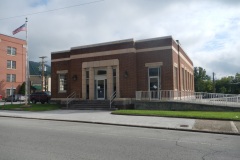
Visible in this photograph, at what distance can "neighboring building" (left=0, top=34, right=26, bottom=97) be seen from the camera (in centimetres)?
5369

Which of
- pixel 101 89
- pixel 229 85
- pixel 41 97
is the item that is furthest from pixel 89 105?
pixel 229 85

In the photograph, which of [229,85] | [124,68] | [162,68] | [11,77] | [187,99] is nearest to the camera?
[187,99]

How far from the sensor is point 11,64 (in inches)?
2212

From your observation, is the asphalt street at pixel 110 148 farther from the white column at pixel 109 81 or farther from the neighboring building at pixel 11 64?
the neighboring building at pixel 11 64

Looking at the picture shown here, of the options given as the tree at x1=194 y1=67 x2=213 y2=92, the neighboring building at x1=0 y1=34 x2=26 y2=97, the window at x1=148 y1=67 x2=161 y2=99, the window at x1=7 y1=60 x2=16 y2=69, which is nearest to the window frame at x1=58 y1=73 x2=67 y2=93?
the window at x1=148 y1=67 x2=161 y2=99

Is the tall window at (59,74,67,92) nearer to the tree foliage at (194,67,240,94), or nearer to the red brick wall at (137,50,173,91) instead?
the red brick wall at (137,50,173,91)

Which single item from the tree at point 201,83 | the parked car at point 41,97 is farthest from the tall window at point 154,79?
the tree at point 201,83

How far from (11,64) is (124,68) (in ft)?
132

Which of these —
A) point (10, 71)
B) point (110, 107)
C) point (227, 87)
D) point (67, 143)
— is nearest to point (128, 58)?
point (110, 107)

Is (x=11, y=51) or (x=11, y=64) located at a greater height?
(x=11, y=51)

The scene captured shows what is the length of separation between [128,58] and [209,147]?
17.3 meters

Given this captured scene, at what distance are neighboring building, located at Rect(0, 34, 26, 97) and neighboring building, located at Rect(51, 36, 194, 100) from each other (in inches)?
1241

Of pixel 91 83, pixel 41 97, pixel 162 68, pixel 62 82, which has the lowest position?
pixel 41 97

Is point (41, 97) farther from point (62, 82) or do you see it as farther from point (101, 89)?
point (101, 89)
